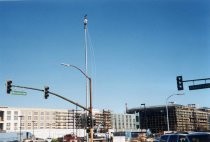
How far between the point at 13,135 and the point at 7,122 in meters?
59.2

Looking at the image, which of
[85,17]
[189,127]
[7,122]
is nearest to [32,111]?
[7,122]

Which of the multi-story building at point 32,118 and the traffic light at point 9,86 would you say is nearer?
the traffic light at point 9,86

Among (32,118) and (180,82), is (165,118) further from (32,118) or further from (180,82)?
(180,82)

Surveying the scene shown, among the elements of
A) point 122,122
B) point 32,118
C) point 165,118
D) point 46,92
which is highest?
point 32,118

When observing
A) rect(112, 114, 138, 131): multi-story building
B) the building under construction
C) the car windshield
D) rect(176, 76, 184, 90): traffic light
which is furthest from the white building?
the car windshield

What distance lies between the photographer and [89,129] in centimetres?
2814

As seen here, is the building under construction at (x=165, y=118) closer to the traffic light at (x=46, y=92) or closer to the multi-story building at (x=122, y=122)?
the multi-story building at (x=122, y=122)

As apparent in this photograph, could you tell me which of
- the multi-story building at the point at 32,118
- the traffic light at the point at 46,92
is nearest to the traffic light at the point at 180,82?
the traffic light at the point at 46,92

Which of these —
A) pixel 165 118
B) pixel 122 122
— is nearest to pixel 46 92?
pixel 165 118

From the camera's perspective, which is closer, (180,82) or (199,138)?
(199,138)

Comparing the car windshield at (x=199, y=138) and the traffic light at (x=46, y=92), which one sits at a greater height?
the traffic light at (x=46, y=92)

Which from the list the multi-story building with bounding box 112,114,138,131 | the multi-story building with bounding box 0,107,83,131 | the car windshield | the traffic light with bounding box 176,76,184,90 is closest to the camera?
the car windshield

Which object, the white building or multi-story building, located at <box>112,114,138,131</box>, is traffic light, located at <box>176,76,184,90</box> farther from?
multi-story building, located at <box>112,114,138,131</box>

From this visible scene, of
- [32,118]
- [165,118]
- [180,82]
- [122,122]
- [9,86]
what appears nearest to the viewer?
[9,86]
